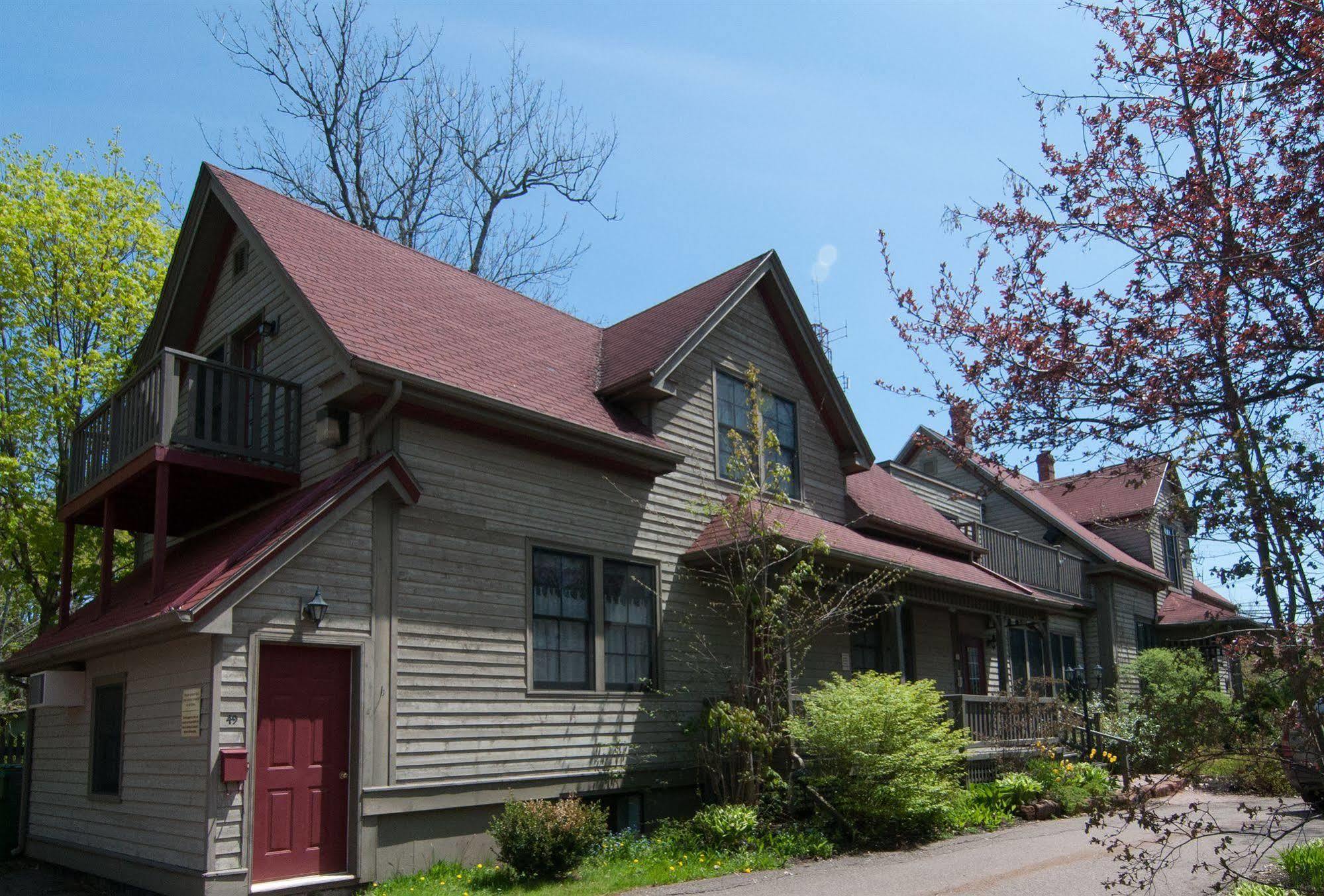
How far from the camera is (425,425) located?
12.0m

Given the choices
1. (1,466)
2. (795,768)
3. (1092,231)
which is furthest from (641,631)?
(1,466)

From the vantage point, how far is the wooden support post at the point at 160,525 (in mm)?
10938

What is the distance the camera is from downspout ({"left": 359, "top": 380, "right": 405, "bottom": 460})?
11.2 meters

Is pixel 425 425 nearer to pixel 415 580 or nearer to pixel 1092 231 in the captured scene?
pixel 415 580

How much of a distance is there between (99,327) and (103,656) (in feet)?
35.1

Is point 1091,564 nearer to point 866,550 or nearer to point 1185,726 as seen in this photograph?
point 866,550

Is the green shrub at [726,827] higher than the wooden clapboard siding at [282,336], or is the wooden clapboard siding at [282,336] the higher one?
the wooden clapboard siding at [282,336]

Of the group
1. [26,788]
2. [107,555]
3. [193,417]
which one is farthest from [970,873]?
[26,788]

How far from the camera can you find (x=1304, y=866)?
869 centimetres

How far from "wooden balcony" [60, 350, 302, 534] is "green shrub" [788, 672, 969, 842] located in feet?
22.5

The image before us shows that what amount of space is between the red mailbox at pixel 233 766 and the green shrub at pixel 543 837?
251 cm

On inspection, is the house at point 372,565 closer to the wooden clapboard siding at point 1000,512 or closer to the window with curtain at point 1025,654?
the window with curtain at point 1025,654

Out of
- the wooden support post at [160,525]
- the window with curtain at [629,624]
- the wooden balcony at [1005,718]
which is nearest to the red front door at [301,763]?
the wooden support post at [160,525]

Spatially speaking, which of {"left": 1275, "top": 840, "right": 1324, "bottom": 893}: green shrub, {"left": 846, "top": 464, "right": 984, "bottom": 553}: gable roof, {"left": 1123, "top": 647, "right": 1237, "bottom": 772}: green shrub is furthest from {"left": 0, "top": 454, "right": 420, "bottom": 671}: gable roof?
{"left": 846, "top": 464, "right": 984, "bottom": 553}: gable roof
